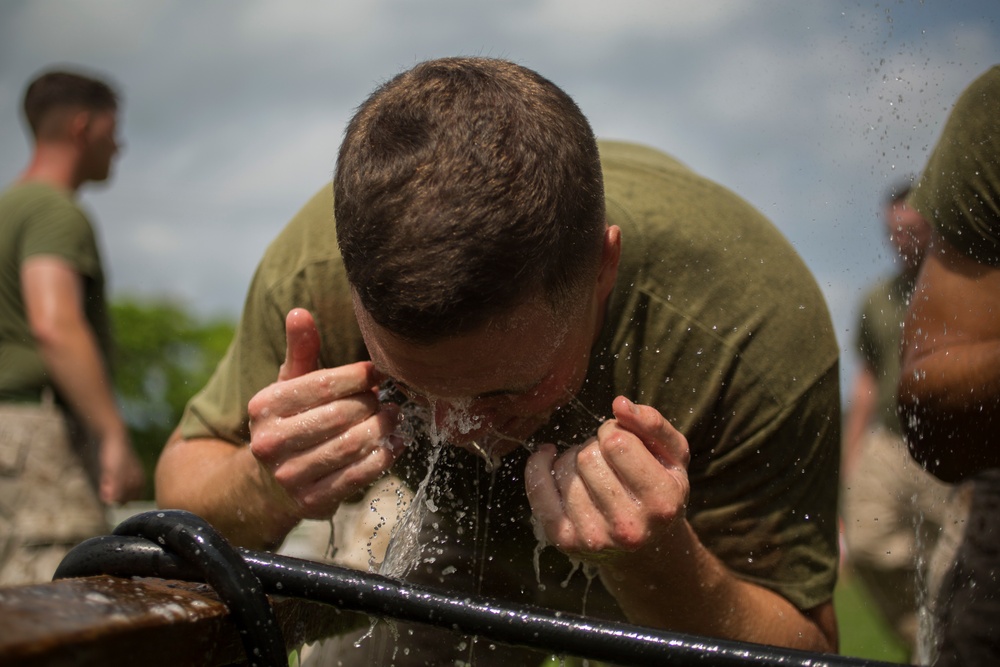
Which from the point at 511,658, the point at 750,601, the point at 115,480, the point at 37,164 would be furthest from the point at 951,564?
the point at 37,164

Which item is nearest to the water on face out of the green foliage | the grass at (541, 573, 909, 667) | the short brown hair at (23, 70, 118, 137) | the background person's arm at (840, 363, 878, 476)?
the grass at (541, 573, 909, 667)

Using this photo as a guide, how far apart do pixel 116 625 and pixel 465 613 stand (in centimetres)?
41

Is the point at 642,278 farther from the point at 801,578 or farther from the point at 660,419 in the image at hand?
the point at 801,578

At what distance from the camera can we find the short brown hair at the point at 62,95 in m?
4.56

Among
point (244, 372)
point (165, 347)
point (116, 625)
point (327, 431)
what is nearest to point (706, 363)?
point (327, 431)

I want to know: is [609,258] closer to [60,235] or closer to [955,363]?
[955,363]

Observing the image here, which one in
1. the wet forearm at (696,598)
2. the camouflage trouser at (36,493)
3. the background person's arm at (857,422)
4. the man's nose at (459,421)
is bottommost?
the background person's arm at (857,422)

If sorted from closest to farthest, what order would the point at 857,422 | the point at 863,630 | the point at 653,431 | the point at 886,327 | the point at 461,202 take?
the point at 461,202
the point at 653,431
the point at 886,327
the point at 857,422
the point at 863,630

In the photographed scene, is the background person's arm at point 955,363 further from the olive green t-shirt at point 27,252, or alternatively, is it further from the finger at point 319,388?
the olive green t-shirt at point 27,252

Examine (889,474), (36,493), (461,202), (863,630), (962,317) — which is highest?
(461,202)

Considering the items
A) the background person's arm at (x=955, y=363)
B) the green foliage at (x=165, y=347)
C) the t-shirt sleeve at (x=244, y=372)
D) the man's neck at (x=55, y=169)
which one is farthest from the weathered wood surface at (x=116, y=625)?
the green foliage at (x=165, y=347)

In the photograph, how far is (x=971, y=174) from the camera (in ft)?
6.84

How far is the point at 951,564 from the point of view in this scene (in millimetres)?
2629

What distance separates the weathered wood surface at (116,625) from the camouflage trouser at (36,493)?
3.29 metres
